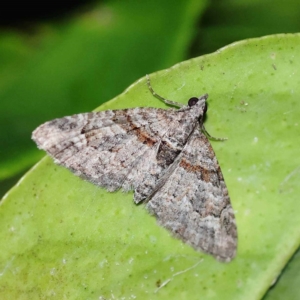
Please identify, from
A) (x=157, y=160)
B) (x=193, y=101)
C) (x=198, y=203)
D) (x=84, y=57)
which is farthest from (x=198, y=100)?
(x=84, y=57)

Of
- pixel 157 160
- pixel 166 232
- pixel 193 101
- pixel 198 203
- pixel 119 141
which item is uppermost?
pixel 193 101

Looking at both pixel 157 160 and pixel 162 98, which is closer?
pixel 162 98

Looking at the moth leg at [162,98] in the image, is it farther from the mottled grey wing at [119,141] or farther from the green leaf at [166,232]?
the mottled grey wing at [119,141]

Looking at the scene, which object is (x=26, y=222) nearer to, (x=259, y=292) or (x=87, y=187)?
(x=87, y=187)

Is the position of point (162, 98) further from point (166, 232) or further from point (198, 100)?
point (166, 232)

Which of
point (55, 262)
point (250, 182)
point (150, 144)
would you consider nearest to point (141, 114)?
point (150, 144)
